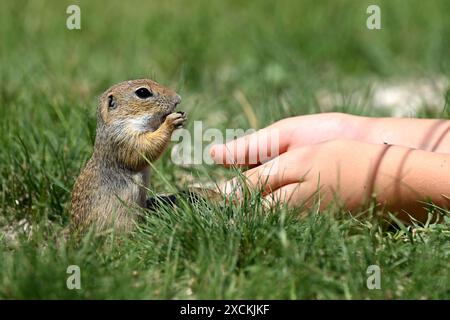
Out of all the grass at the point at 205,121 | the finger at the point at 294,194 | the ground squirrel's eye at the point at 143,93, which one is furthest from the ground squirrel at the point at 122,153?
the finger at the point at 294,194

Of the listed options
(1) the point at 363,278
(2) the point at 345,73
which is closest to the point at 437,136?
(1) the point at 363,278

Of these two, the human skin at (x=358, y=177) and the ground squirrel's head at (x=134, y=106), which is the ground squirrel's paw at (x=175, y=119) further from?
the human skin at (x=358, y=177)

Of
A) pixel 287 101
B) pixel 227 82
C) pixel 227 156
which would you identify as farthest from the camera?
pixel 227 82

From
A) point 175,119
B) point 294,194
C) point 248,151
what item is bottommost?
point 294,194

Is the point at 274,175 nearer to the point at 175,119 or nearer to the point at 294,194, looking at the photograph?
the point at 294,194

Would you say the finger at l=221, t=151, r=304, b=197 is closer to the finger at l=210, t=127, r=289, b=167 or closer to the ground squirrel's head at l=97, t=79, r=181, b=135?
the finger at l=210, t=127, r=289, b=167

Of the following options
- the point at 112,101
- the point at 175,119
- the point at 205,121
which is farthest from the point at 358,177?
the point at 205,121
